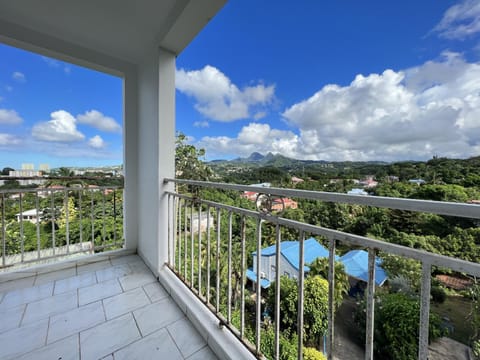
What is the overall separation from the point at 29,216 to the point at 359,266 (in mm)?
A: 3126

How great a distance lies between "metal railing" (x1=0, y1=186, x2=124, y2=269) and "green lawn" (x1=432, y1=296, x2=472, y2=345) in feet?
Result: 9.75

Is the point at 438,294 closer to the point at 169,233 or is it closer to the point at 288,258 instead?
the point at 288,258

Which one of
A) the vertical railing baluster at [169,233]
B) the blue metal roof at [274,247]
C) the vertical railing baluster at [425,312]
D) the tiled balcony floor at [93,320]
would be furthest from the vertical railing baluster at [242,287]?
the vertical railing baluster at [169,233]

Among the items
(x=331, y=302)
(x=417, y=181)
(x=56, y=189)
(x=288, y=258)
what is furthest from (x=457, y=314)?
(x=56, y=189)

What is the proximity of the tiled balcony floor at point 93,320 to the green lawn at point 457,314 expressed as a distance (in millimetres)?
1139

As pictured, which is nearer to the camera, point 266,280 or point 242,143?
point 266,280

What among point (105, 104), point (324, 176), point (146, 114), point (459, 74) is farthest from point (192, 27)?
point (459, 74)

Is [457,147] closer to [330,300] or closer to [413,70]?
[330,300]

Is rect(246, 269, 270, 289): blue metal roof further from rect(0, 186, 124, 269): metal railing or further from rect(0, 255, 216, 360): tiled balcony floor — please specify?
rect(0, 186, 124, 269): metal railing

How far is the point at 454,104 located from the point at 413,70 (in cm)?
183

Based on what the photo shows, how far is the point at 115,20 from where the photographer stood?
1802 millimetres

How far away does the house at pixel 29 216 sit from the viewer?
7.06ft

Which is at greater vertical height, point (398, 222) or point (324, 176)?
point (324, 176)

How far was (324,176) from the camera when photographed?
1.45 meters
